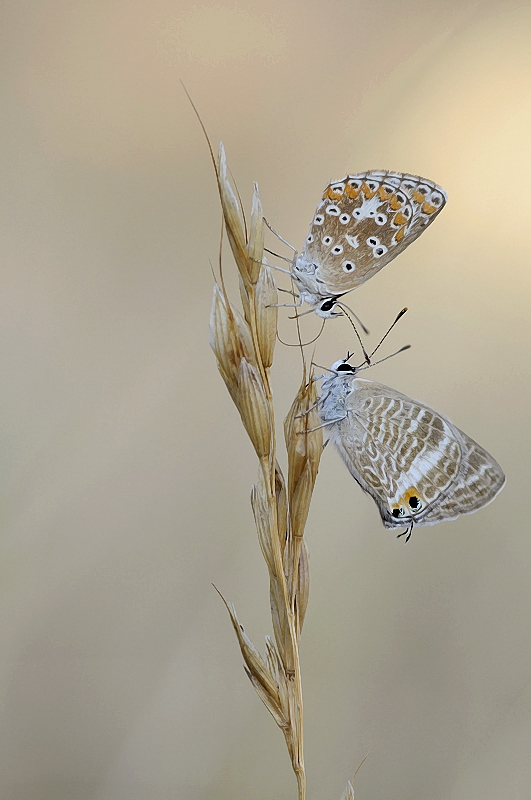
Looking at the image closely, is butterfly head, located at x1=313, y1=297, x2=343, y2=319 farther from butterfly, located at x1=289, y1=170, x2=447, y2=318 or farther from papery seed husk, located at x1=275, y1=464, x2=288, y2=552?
papery seed husk, located at x1=275, y1=464, x2=288, y2=552

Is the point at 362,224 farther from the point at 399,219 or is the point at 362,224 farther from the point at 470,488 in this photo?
the point at 470,488

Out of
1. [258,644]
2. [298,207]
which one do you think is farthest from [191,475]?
[298,207]

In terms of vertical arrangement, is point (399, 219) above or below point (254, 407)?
above

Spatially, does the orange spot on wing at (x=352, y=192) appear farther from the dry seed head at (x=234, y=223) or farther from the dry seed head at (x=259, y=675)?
the dry seed head at (x=259, y=675)

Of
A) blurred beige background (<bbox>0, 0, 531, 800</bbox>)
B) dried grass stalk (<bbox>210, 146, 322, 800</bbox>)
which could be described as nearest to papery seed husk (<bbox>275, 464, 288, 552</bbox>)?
dried grass stalk (<bbox>210, 146, 322, 800</bbox>)

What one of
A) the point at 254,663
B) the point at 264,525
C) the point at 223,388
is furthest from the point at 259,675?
the point at 223,388

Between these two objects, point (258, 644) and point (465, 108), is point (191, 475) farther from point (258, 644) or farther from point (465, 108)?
point (465, 108)
